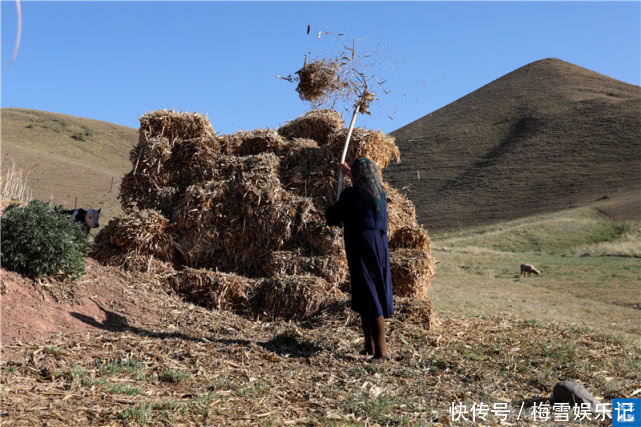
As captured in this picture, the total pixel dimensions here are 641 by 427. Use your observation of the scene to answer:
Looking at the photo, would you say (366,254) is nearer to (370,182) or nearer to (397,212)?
(370,182)

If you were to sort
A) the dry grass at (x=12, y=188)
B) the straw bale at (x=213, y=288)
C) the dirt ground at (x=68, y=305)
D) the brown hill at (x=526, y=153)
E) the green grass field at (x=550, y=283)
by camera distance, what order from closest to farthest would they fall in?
1. the dirt ground at (x=68, y=305)
2. the straw bale at (x=213, y=288)
3. the green grass field at (x=550, y=283)
4. the dry grass at (x=12, y=188)
5. the brown hill at (x=526, y=153)

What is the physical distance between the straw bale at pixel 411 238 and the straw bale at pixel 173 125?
3.21 m

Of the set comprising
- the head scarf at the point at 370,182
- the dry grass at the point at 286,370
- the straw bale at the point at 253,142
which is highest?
the straw bale at the point at 253,142

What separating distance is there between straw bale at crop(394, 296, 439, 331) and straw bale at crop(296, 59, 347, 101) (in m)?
3.31

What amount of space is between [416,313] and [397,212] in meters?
1.80

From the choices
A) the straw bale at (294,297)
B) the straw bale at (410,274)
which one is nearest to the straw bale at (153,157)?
the straw bale at (294,297)

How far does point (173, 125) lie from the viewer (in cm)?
937

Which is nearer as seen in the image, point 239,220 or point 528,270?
point 239,220

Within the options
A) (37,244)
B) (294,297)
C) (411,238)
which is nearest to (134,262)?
(37,244)

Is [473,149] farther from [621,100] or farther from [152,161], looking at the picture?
[152,161]

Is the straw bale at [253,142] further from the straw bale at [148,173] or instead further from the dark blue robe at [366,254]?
the dark blue robe at [366,254]

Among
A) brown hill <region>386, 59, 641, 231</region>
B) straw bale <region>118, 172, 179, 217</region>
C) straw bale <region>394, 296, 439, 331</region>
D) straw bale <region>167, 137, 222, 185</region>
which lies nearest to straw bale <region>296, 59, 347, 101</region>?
straw bale <region>167, 137, 222, 185</region>

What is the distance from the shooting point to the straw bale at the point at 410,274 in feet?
26.2

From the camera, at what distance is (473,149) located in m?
78.2
